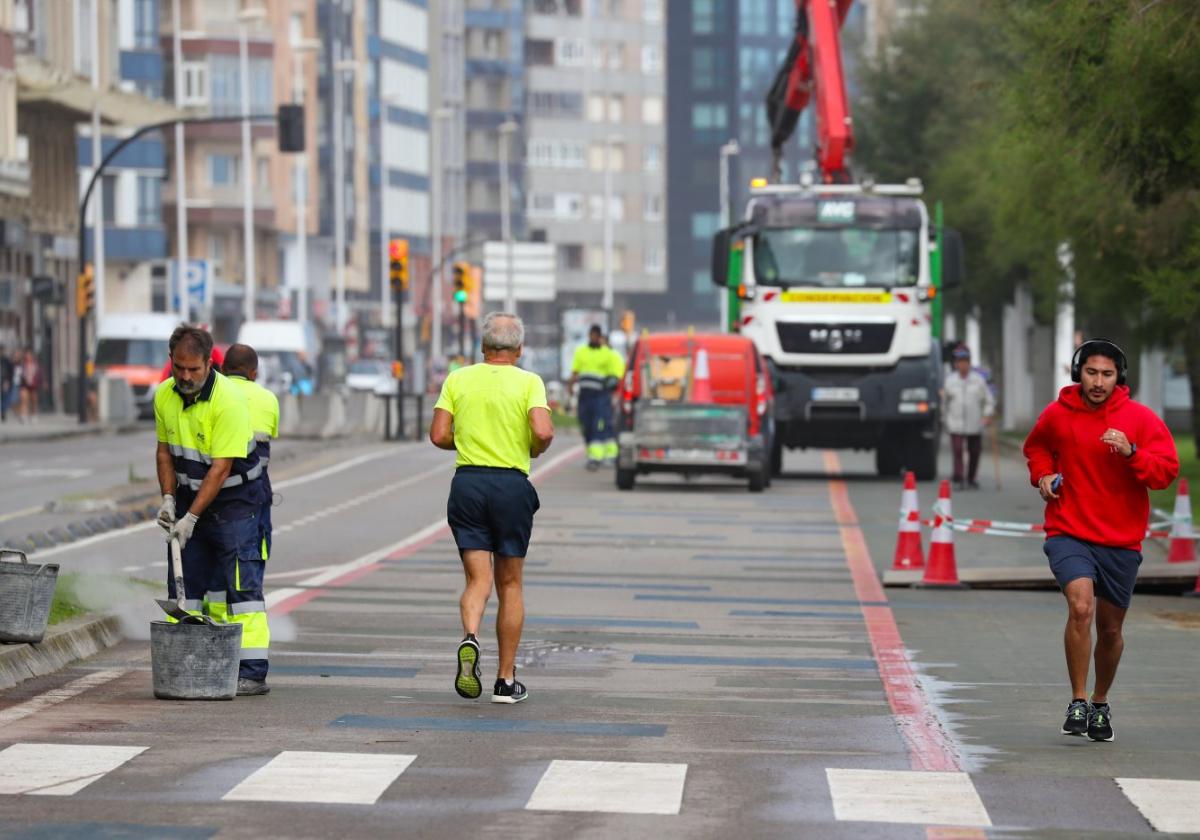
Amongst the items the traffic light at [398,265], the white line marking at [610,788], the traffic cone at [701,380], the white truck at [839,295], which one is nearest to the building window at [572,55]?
the traffic light at [398,265]

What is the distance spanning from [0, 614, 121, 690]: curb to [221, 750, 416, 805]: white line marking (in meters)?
2.66

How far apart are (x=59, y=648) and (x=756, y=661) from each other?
11.4 ft

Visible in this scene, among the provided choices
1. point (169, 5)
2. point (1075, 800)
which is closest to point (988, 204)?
point (1075, 800)

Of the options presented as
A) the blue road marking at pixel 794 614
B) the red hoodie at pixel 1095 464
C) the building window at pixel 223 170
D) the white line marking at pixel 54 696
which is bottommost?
the blue road marking at pixel 794 614

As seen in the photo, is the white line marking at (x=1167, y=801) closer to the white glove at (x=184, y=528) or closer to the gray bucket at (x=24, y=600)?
the white glove at (x=184, y=528)

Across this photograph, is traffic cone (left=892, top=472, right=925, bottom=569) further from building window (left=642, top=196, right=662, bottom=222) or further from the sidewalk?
building window (left=642, top=196, right=662, bottom=222)

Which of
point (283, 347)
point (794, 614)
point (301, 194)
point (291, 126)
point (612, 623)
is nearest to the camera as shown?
point (612, 623)

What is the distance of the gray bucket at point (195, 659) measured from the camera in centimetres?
1240

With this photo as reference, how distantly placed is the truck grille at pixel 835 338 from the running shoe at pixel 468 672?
78.9 feet

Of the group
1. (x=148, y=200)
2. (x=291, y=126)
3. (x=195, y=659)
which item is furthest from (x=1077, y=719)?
(x=148, y=200)

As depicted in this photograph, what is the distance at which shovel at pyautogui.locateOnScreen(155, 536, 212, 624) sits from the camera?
1247 centimetres

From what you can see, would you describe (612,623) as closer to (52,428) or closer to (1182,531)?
(1182,531)

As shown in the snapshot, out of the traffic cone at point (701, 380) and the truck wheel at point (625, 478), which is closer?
the truck wheel at point (625, 478)

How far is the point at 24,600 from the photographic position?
43.8 ft
